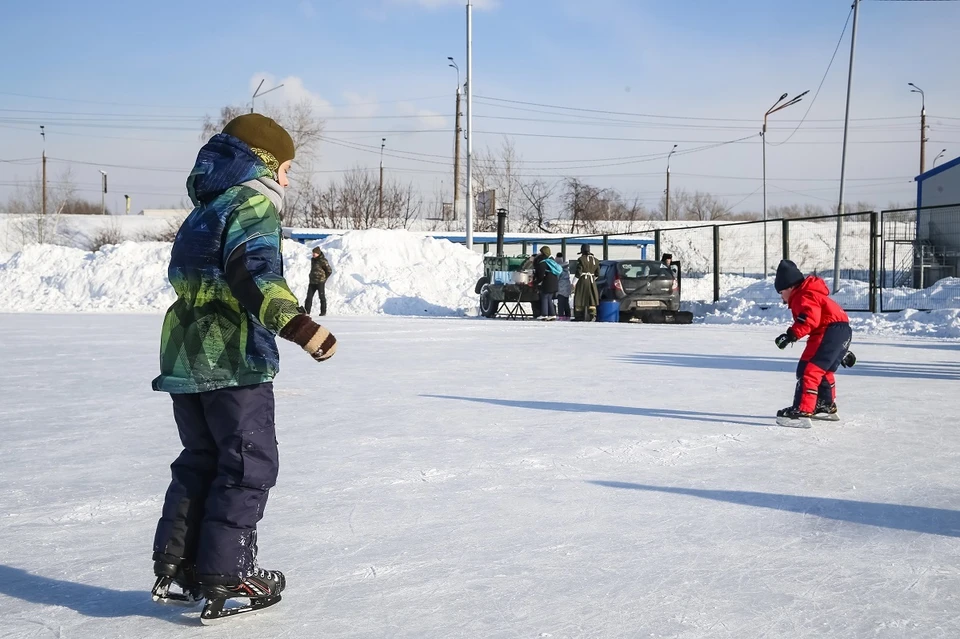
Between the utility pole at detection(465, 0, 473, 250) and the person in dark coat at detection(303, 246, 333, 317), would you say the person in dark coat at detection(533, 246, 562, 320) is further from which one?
the utility pole at detection(465, 0, 473, 250)

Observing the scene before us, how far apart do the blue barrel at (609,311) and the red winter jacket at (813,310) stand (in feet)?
38.8

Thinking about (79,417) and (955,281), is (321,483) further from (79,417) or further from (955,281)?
(955,281)

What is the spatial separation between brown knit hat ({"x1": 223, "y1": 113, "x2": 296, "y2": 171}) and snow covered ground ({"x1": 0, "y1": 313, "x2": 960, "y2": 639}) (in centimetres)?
138

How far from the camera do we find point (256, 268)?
8.30 feet

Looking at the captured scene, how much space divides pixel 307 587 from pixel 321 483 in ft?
4.95

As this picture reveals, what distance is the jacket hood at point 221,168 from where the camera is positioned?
8.63ft

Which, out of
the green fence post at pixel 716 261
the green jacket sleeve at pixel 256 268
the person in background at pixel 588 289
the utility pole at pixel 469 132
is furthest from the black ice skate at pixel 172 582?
the utility pole at pixel 469 132

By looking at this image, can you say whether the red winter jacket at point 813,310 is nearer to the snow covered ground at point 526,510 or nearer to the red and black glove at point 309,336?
the snow covered ground at point 526,510

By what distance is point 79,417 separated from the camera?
20.9 feet

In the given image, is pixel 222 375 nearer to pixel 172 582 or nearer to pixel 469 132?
pixel 172 582

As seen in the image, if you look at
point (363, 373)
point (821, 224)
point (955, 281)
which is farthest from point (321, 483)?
point (821, 224)

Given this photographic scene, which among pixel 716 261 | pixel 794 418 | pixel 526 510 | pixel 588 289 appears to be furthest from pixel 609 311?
pixel 526 510

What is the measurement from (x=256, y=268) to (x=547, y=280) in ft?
54.2

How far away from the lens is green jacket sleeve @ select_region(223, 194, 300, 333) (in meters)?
2.48
